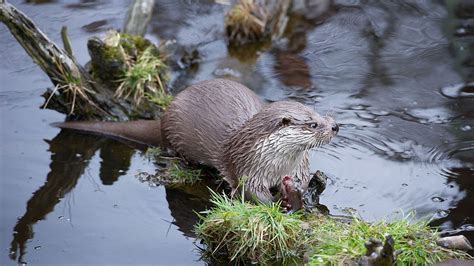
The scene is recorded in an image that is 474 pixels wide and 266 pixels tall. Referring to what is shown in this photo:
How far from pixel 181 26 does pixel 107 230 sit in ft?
11.1

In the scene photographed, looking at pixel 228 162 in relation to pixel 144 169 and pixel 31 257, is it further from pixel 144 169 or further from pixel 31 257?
pixel 31 257

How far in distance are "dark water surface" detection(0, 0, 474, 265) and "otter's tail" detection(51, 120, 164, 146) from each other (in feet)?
0.22

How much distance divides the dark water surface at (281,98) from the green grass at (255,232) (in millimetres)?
237

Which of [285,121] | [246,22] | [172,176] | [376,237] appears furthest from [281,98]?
[376,237]

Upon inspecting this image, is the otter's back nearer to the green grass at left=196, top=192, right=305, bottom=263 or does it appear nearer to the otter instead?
the otter

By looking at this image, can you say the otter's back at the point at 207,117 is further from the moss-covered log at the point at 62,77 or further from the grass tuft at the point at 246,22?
the grass tuft at the point at 246,22

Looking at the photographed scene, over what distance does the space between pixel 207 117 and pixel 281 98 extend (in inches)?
50.0

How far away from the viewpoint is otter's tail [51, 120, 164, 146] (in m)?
5.85

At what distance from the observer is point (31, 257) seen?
4.64 meters

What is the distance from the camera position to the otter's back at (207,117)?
5297mm

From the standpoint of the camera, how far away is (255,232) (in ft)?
14.4

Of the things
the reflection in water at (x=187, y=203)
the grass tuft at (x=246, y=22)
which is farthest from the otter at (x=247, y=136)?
the grass tuft at (x=246, y=22)

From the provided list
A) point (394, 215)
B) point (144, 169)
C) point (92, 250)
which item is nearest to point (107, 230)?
point (92, 250)

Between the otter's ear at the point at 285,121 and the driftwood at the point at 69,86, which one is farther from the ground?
the otter's ear at the point at 285,121
